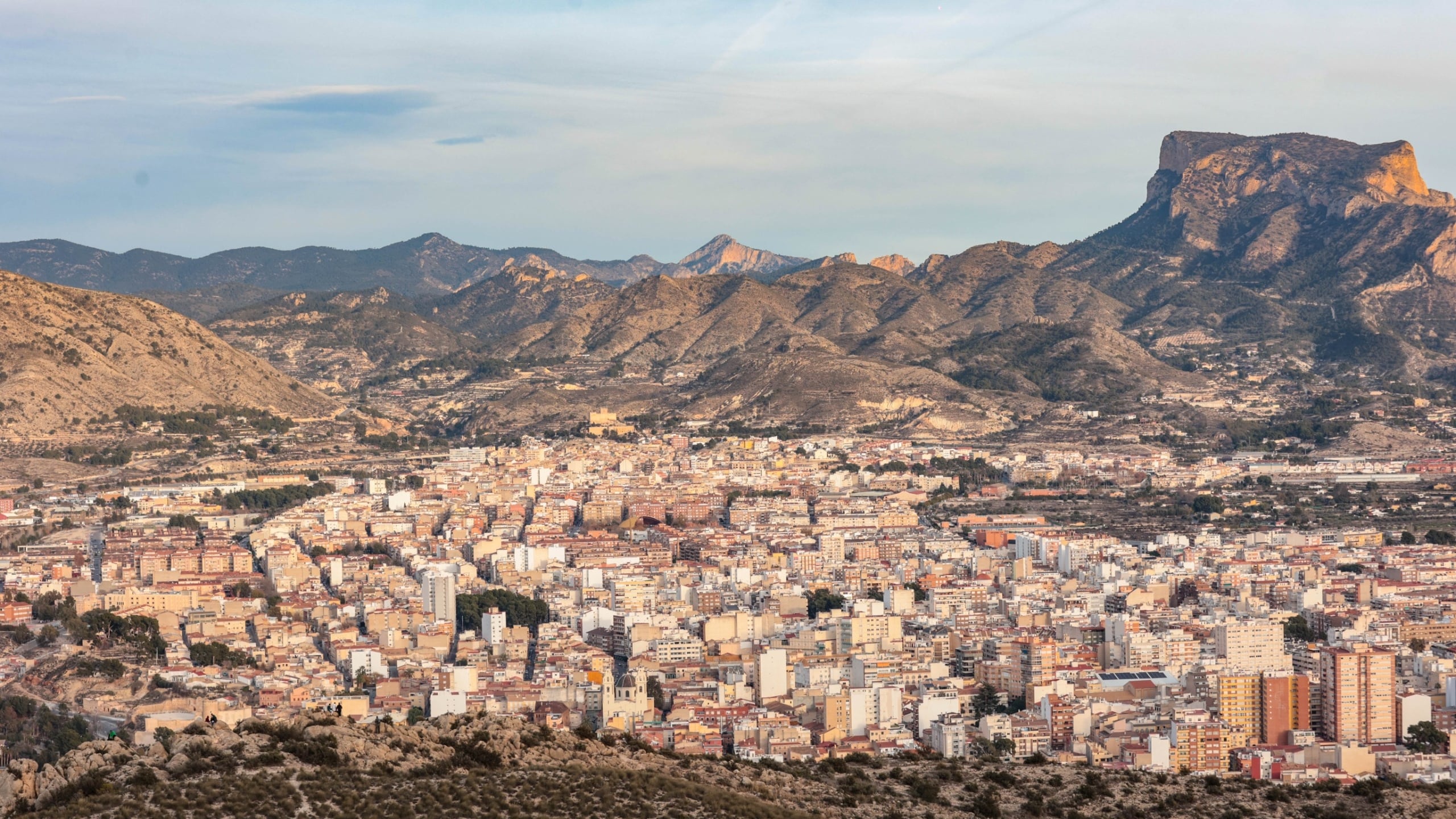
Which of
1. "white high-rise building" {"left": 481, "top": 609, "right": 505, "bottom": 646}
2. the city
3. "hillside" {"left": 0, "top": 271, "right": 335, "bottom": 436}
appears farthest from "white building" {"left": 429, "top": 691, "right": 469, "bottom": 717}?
"hillside" {"left": 0, "top": 271, "right": 335, "bottom": 436}

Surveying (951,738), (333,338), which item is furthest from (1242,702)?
(333,338)

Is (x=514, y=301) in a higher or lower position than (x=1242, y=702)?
higher

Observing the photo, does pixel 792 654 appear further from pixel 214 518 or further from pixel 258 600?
pixel 214 518

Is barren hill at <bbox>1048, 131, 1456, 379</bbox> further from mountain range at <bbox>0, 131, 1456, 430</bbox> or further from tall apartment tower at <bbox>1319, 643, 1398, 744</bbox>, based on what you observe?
tall apartment tower at <bbox>1319, 643, 1398, 744</bbox>

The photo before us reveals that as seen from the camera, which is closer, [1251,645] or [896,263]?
[1251,645]

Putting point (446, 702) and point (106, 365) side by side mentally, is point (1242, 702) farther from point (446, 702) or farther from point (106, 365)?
point (106, 365)

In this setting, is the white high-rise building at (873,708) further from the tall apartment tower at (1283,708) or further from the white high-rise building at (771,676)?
the tall apartment tower at (1283,708)
